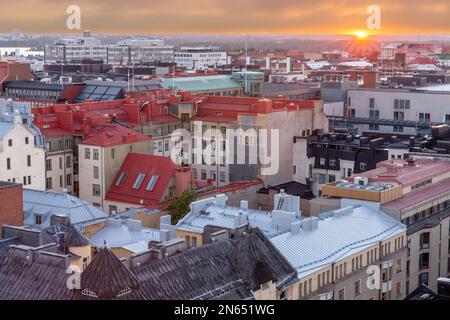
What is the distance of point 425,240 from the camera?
49406mm

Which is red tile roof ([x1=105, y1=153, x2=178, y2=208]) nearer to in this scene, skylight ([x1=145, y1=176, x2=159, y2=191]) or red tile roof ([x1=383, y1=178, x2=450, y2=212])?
skylight ([x1=145, y1=176, x2=159, y2=191])

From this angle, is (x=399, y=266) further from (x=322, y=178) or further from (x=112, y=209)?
(x=112, y=209)

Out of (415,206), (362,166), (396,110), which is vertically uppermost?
(396,110)

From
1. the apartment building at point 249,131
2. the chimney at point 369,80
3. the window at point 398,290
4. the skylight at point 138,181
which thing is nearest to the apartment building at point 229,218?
the window at point 398,290

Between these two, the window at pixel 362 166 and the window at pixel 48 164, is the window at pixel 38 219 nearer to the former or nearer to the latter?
the window at pixel 48 164

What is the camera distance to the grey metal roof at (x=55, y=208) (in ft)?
159

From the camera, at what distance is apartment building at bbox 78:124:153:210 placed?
208 ft

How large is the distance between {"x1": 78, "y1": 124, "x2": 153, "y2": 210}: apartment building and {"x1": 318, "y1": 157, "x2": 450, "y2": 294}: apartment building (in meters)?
18.7

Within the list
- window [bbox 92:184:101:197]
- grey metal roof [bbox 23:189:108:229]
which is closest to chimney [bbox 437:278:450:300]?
grey metal roof [bbox 23:189:108:229]

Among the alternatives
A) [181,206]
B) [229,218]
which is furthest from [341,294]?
[181,206]

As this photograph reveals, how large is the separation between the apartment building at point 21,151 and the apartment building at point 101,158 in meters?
3.59

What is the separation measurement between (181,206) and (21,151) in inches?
509

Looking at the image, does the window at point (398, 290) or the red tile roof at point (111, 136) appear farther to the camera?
the red tile roof at point (111, 136)
